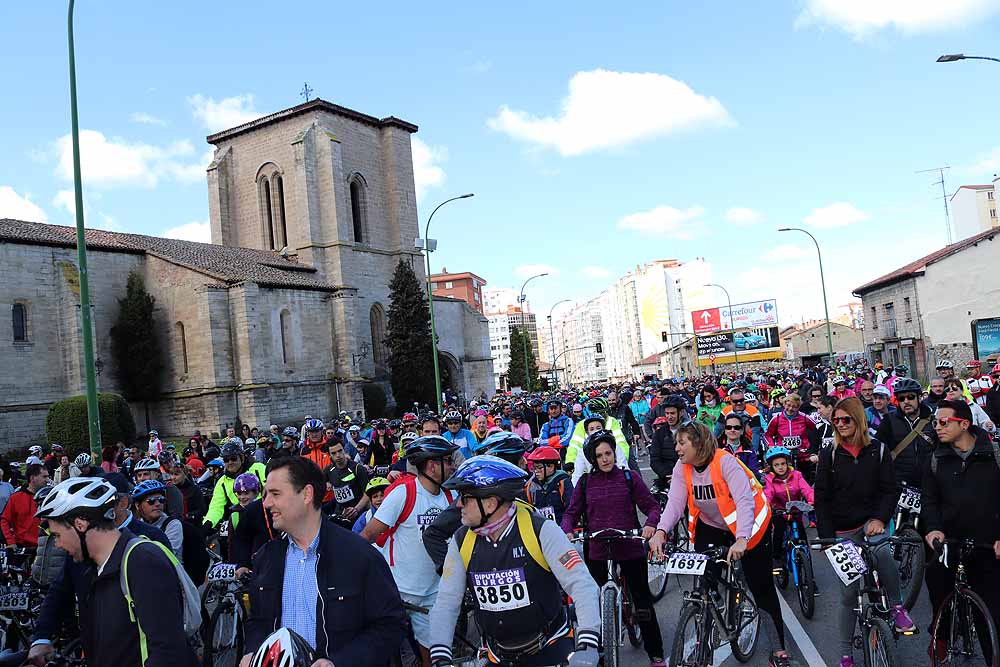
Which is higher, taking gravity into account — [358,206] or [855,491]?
[358,206]

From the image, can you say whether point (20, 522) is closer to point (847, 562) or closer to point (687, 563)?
point (687, 563)

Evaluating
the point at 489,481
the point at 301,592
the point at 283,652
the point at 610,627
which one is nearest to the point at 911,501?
the point at 610,627

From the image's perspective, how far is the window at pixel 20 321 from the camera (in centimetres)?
3164

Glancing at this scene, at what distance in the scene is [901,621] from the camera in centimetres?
500

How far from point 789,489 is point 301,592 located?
6252mm

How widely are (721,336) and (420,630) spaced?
80.0 m

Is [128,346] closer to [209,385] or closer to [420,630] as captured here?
[209,385]

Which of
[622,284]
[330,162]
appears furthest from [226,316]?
[622,284]

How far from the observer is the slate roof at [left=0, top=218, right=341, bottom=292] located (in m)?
32.8

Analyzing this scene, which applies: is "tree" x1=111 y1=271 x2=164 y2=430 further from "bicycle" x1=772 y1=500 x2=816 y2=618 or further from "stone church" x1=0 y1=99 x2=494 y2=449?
"bicycle" x1=772 y1=500 x2=816 y2=618

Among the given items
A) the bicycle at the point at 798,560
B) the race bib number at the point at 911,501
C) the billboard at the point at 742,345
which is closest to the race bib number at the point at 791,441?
the bicycle at the point at 798,560

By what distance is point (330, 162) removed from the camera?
46.2 m

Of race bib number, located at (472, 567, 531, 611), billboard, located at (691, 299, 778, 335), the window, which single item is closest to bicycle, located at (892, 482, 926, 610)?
race bib number, located at (472, 567, 531, 611)

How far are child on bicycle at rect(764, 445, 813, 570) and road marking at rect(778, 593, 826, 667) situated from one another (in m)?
0.54
